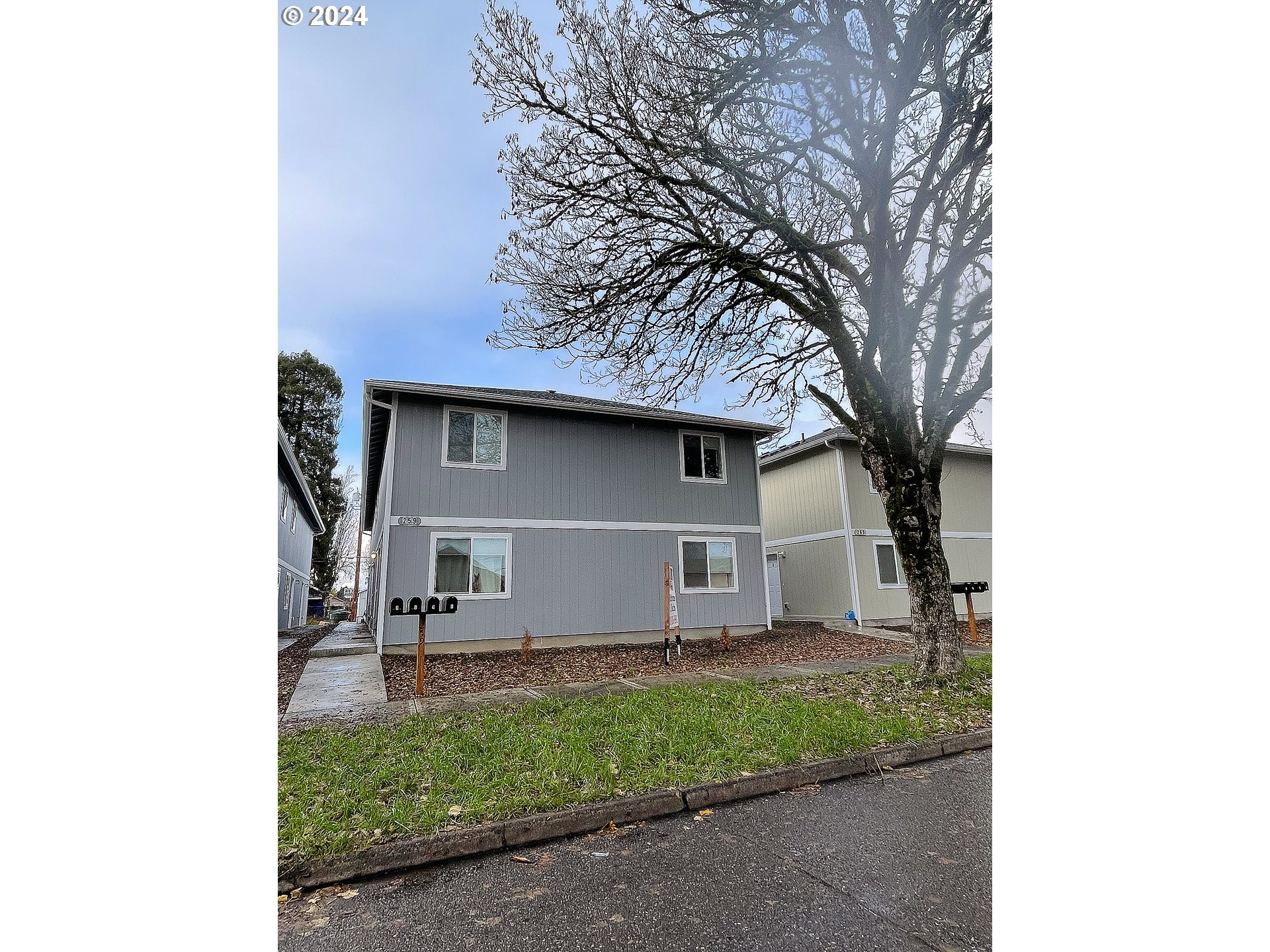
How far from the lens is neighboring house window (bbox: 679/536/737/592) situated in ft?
35.1

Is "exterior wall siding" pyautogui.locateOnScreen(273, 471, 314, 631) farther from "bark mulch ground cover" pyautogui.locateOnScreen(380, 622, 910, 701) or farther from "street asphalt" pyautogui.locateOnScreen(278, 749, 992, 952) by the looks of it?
"street asphalt" pyautogui.locateOnScreen(278, 749, 992, 952)

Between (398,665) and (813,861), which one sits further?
(398,665)

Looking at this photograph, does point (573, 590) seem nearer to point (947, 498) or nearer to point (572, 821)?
point (572, 821)

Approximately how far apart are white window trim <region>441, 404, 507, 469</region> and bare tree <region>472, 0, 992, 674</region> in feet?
17.8

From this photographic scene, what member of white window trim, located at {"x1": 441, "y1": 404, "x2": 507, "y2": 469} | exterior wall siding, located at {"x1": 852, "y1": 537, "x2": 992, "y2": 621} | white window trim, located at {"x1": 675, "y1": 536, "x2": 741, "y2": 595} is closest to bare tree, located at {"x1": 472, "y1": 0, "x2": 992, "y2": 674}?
white window trim, located at {"x1": 441, "y1": 404, "x2": 507, "y2": 469}

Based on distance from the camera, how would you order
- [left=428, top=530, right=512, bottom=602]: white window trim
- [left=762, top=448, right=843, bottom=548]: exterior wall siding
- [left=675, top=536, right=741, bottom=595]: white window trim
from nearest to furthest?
1. [left=428, top=530, right=512, bottom=602]: white window trim
2. [left=675, top=536, right=741, bottom=595]: white window trim
3. [left=762, top=448, right=843, bottom=548]: exterior wall siding

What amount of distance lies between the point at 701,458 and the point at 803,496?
372cm

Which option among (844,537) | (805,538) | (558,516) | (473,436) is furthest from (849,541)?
(473,436)

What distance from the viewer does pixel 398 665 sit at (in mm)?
8000

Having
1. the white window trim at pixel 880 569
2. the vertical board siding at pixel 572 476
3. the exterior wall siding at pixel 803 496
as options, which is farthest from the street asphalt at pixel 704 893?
the exterior wall siding at pixel 803 496
